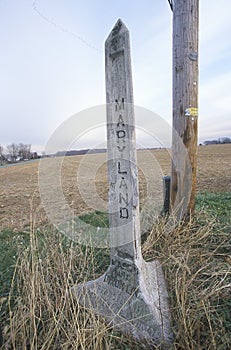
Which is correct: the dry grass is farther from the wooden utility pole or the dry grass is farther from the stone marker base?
the wooden utility pole

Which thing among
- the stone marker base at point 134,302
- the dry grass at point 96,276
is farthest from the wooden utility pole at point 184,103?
the stone marker base at point 134,302

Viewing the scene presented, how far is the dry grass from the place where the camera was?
1547 millimetres

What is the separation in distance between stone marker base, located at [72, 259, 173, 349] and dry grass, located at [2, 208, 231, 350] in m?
0.08

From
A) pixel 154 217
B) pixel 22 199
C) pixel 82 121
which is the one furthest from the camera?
pixel 22 199

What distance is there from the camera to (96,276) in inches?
96.0

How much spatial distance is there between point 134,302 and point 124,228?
2.10ft

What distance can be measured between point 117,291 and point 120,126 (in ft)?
5.01

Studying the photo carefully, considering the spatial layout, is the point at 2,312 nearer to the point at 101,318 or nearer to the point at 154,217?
the point at 101,318

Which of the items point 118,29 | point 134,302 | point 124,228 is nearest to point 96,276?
point 134,302

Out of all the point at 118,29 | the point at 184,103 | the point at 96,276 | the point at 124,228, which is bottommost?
the point at 96,276

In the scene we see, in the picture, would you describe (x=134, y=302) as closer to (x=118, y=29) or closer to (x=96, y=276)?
(x=96, y=276)

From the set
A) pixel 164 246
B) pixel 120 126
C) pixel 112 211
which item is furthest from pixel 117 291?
pixel 120 126

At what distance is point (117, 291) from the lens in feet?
6.59

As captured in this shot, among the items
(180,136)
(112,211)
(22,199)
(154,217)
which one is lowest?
(22,199)
